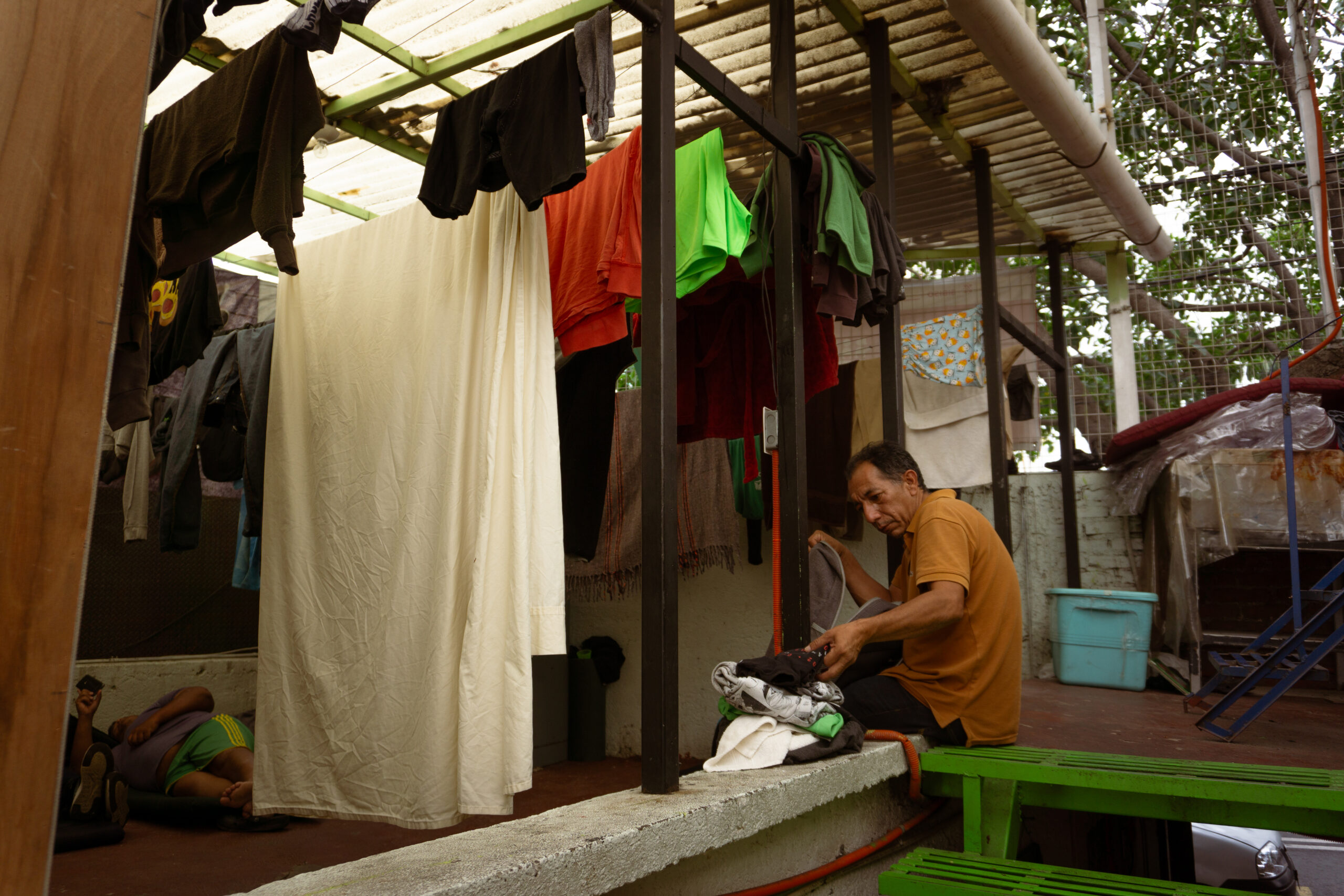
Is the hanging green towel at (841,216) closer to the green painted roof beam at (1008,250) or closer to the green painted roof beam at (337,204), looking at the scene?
the green painted roof beam at (337,204)

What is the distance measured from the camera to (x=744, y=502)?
6.34m

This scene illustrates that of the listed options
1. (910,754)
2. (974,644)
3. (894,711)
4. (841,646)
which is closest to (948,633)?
(974,644)

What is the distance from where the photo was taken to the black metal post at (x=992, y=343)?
5.43 m

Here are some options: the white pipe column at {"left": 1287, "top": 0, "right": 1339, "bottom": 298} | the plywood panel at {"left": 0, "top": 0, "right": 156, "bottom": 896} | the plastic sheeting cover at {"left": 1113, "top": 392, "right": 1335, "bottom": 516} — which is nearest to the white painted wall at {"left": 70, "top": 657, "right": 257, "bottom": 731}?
the plywood panel at {"left": 0, "top": 0, "right": 156, "bottom": 896}

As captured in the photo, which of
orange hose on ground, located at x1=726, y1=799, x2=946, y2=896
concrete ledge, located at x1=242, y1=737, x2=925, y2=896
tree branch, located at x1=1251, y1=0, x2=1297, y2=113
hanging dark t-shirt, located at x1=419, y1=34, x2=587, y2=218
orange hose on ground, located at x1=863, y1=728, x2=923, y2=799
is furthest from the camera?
tree branch, located at x1=1251, y1=0, x2=1297, y2=113

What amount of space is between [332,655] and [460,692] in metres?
0.89

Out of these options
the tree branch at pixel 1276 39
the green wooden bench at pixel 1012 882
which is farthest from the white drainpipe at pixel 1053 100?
the tree branch at pixel 1276 39

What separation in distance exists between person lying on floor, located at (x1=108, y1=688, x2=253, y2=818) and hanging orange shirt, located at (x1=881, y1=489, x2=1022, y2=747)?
344 cm

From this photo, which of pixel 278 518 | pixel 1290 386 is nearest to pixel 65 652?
pixel 278 518

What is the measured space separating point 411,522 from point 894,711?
2040 mm

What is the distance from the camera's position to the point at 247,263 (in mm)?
5309

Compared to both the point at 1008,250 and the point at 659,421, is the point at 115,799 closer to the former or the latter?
the point at 659,421

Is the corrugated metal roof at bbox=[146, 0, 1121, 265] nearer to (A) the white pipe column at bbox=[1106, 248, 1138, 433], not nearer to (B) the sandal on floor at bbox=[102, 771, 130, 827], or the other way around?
(A) the white pipe column at bbox=[1106, 248, 1138, 433]

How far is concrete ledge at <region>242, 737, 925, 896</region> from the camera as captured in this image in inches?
65.0
